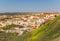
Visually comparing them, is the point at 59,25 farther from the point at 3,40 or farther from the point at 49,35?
the point at 3,40

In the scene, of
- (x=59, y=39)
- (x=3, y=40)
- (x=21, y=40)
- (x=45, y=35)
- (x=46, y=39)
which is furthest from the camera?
(x=3, y=40)

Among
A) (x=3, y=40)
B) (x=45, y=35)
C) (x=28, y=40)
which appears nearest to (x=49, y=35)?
(x=45, y=35)

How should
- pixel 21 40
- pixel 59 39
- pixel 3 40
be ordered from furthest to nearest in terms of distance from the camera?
1. pixel 3 40
2. pixel 21 40
3. pixel 59 39

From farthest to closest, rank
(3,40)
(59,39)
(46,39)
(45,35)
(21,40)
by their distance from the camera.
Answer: (3,40), (21,40), (45,35), (46,39), (59,39)

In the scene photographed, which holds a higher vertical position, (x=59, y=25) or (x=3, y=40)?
(x=59, y=25)

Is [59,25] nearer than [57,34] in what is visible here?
No

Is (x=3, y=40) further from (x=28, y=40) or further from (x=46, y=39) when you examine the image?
(x=46, y=39)

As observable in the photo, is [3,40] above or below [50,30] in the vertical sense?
below

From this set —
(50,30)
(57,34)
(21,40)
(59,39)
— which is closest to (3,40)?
(21,40)

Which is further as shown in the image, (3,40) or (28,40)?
(3,40)
